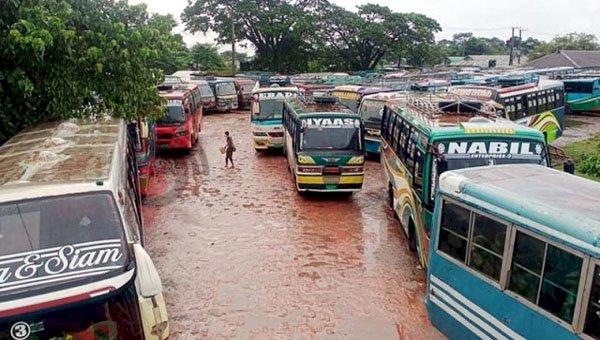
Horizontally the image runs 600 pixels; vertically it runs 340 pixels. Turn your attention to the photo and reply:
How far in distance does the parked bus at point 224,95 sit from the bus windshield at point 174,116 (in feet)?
42.4

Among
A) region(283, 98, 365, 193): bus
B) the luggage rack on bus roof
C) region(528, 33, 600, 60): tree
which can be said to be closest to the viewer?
the luggage rack on bus roof

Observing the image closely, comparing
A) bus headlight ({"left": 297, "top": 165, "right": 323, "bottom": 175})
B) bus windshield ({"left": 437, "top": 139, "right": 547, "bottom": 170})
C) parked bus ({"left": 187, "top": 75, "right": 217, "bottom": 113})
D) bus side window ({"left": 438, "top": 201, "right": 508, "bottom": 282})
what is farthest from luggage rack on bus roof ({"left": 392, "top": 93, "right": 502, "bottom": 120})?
parked bus ({"left": 187, "top": 75, "right": 217, "bottom": 113})

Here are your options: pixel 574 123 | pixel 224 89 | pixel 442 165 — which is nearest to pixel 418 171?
pixel 442 165

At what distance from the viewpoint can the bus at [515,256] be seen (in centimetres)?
441

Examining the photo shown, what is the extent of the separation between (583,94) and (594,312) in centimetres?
2959

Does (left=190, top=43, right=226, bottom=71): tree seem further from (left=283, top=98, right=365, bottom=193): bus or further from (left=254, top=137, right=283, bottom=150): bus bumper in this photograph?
(left=283, top=98, right=365, bottom=193): bus

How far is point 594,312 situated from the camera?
4.25 meters

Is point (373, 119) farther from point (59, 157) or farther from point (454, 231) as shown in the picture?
point (59, 157)

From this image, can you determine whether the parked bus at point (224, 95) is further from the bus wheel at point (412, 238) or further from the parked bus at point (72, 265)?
the parked bus at point (72, 265)

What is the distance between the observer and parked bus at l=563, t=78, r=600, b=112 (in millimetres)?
29484

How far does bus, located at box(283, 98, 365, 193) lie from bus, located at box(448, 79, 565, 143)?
8279 millimetres

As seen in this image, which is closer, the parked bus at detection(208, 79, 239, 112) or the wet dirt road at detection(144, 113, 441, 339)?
the wet dirt road at detection(144, 113, 441, 339)

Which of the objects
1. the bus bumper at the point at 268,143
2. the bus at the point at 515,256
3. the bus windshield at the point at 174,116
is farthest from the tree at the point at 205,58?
the bus at the point at 515,256

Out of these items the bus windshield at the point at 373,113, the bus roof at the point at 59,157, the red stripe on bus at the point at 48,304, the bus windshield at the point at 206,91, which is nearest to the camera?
the red stripe on bus at the point at 48,304
